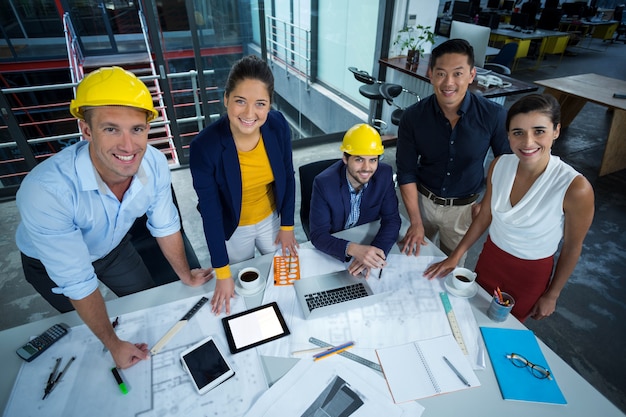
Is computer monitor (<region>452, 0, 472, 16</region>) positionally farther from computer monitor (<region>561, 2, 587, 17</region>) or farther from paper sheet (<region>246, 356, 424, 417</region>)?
paper sheet (<region>246, 356, 424, 417</region>)

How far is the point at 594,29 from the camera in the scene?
10.6 meters

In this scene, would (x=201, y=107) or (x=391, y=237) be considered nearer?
(x=391, y=237)

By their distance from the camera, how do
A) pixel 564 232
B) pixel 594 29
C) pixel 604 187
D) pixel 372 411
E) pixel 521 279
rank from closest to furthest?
pixel 372 411 → pixel 564 232 → pixel 521 279 → pixel 604 187 → pixel 594 29

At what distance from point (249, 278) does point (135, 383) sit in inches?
19.9

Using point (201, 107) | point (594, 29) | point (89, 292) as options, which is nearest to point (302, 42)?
point (201, 107)

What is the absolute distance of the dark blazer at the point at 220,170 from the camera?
54.7 inches

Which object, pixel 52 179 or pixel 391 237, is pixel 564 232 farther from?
pixel 52 179

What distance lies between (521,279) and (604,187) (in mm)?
3354

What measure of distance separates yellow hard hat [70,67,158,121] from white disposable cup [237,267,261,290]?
2.31ft

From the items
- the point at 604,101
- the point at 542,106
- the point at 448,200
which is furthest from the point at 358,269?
the point at 604,101

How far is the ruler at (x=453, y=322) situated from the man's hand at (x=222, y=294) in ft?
2.72

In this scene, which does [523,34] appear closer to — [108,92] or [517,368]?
[517,368]

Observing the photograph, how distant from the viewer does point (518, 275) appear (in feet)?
4.86

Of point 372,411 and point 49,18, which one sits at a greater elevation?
point 49,18
